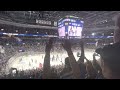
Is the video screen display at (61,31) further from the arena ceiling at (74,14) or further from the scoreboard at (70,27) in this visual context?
the arena ceiling at (74,14)

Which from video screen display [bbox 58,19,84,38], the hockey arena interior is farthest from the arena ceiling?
video screen display [bbox 58,19,84,38]

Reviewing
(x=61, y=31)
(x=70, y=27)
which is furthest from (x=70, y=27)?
(x=61, y=31)

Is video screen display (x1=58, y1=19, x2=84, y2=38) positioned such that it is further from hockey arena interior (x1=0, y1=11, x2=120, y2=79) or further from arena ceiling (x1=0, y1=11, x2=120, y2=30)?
arena ceiling (x1=0, y1=11, x2=120, y2=30)

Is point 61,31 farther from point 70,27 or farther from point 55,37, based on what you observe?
point 70,27

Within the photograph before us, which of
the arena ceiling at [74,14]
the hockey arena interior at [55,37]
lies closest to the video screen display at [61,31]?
the hockey arena interior at [55,37]

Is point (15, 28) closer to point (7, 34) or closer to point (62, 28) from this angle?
point (7, 34)

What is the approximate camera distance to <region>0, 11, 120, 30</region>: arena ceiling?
3373 millimetres

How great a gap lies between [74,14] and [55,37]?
565 millimetres

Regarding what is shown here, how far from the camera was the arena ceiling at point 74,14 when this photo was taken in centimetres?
337

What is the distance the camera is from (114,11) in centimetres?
335

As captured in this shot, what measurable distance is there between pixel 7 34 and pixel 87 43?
153cm

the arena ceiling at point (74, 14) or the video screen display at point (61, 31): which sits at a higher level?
the arena ceiling at point (74, 14)

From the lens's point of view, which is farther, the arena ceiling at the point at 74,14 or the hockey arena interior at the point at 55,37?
the arena ceiling at the point at 74,14
